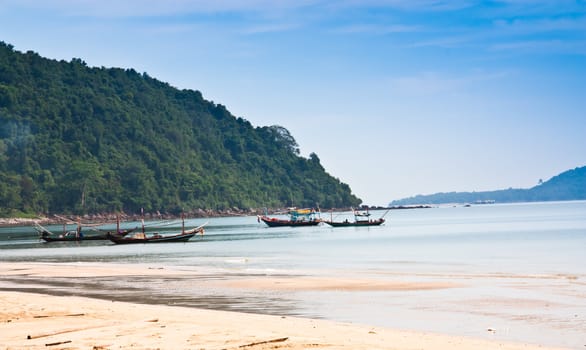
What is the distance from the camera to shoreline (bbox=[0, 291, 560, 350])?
13.5 metres

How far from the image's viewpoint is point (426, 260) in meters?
44.6

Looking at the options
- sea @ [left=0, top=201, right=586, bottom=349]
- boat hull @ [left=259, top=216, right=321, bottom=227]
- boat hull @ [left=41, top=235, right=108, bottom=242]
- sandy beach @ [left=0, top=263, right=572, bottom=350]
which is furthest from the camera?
boat hull @ [left=259, top=216, right=321, bottom=227]

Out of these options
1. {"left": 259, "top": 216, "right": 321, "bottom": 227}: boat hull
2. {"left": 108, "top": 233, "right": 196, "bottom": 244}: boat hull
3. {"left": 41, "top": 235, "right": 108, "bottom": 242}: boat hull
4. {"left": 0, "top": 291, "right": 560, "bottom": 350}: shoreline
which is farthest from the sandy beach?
{"left": 259, "top": 216, "right": 321, "bottom": 227}: boat hull

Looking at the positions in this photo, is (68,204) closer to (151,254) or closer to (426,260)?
(151,254)

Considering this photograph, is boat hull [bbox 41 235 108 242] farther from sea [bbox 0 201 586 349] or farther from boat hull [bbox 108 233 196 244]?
sea [bbox 0 201 586 349]

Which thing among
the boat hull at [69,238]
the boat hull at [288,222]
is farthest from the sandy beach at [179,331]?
the boat hull at [288,222]

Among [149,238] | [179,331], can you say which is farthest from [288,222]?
[179,331]

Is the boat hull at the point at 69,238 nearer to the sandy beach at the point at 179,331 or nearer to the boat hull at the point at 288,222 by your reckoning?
the boat hull at the point at 288,222

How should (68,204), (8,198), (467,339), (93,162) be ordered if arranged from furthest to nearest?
(93,162) → (68,204) → (8,198) → (467,339)

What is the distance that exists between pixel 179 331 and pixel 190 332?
0.78ft

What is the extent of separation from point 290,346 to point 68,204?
521ft

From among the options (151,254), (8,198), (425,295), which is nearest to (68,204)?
(8,198)

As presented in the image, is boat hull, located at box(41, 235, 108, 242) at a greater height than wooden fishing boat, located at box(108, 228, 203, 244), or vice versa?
boat hull, located at box(41, 235, 108, 242)

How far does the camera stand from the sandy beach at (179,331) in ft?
44.3
